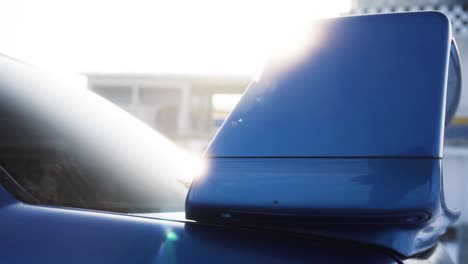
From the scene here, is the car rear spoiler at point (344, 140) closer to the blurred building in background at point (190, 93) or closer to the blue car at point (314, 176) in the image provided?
the blue car at point (314, 176)

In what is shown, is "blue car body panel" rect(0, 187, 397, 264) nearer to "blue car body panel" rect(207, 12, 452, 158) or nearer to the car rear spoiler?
the car rear spoiler

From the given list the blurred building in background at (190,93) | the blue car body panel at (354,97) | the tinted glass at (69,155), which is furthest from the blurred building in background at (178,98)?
the blue car body panel at (354,97)

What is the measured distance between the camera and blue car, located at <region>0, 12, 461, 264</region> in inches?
28.4

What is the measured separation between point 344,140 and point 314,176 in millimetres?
71

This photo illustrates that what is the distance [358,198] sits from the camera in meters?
0.71

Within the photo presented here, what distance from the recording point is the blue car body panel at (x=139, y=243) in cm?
74

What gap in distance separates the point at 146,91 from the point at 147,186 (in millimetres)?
8429

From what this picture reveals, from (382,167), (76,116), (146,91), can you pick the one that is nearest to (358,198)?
(382,167)

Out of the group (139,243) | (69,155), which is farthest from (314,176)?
(69,155)

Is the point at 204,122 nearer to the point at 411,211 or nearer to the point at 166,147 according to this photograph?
the point at 166,147

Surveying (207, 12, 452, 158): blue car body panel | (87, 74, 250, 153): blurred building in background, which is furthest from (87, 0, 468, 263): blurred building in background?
(207, 12, 452, 158): blue car body panel

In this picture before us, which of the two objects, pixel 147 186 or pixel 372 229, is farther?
pixel 147 186

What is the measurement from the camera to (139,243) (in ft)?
2.49

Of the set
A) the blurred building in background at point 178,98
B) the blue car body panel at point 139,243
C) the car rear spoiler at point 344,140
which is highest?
the blurred building in background at point 178,98
